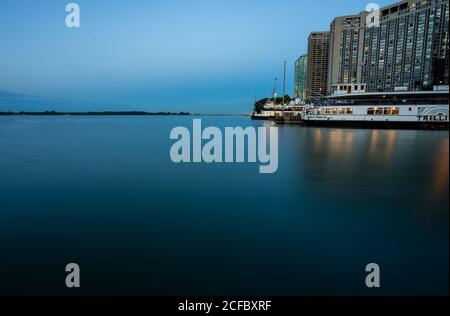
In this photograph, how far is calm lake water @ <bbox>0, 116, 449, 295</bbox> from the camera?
586cm

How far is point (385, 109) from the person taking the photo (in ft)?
185

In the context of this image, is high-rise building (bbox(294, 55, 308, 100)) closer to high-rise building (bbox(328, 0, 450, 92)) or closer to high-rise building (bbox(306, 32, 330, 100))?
high-rise building (bbox(306, 32, 330, 100))

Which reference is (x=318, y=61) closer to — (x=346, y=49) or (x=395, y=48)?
(x=346, y=49)

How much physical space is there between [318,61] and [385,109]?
274ft

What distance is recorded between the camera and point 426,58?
95438 millimetres

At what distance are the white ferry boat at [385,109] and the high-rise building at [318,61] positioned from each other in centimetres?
6959

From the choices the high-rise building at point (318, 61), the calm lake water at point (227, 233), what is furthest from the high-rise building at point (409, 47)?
the calm lake water at point (227, 233)

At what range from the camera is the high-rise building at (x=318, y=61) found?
130 metres

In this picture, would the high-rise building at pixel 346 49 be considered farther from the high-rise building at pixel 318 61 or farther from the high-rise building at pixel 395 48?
the high-rise building at pixel 318 61

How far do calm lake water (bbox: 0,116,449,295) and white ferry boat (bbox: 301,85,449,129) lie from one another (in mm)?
44464

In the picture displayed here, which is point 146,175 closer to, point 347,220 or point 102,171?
point 102,171

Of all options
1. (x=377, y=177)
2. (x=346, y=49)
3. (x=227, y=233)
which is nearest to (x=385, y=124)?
(x=377, y=177)

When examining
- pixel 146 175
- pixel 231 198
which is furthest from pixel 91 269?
pixel 146 175

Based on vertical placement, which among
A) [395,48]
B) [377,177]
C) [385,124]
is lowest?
[377,177]
